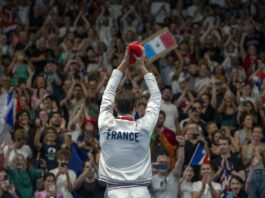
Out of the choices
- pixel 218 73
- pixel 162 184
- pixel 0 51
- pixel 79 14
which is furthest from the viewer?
pixel 79 14

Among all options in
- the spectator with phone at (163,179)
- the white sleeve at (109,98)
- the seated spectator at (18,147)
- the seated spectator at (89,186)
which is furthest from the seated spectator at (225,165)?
the white sleeve at (109,98)

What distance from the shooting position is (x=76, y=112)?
743 inches

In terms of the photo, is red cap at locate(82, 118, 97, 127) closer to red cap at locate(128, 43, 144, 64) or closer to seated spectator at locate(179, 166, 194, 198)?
seated spectator at locate(179, 166, 194, 198)

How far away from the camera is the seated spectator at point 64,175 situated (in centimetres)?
1567

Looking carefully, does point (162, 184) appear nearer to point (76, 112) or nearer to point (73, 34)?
point (76, 112)

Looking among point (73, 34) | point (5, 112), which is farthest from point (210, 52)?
point (5, 112)

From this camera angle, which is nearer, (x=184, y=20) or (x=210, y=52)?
(x=210, y=52)

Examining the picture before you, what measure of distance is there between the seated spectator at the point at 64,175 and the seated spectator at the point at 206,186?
73.8 inches

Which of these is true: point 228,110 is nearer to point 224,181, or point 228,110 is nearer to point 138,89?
point 138,89

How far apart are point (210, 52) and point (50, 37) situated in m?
3.46

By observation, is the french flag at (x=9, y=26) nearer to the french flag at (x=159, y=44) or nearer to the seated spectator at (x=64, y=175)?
the french flag at (x=159, y=44)

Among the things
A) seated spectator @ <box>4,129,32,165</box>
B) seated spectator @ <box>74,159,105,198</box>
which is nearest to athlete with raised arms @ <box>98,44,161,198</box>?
seated spectator @ <box>74,159,105,198</box>

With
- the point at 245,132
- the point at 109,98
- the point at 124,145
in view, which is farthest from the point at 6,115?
the point at 124,145

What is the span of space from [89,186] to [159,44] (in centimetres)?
461
